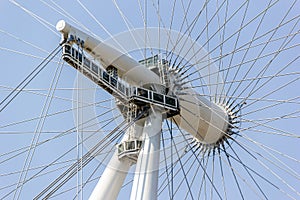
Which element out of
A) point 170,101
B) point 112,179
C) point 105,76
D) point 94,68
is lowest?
point 112,179

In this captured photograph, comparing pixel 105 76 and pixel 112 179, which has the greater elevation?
pixel 105 76

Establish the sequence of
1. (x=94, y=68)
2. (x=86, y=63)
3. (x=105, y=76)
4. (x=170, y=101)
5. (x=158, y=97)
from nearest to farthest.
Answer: (x=86, y=63) < (x=94, y=68) < (x=105, y=76) < (x=158, y=97) < (x=170, y=101)

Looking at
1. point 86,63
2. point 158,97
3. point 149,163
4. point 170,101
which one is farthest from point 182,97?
point 86,63

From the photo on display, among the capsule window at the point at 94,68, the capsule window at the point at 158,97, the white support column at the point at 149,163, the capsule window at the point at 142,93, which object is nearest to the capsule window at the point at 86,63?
the capsule window at the point at 94,68

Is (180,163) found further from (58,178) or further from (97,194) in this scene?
(58,178)

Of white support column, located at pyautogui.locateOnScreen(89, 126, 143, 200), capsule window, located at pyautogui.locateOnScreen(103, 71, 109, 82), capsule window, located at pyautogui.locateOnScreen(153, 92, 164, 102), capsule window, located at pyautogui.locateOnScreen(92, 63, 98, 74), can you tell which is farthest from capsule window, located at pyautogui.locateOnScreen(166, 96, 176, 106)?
capsule window, located at pyautogui.locateOnScreen(92, 63, 98, 74)

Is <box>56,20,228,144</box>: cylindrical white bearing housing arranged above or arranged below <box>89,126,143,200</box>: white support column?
above

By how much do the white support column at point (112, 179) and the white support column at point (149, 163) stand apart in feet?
1.71

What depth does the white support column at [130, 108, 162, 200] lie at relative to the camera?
1226 cm

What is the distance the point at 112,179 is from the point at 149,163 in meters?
1.28

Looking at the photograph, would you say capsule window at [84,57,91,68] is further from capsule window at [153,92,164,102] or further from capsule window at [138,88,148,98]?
capsule window at [153,92,164,102]

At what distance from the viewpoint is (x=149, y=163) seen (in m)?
12.7

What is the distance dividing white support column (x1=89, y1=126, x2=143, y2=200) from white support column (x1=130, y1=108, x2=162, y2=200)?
0.52 metres

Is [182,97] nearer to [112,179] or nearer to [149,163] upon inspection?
[149,163]
